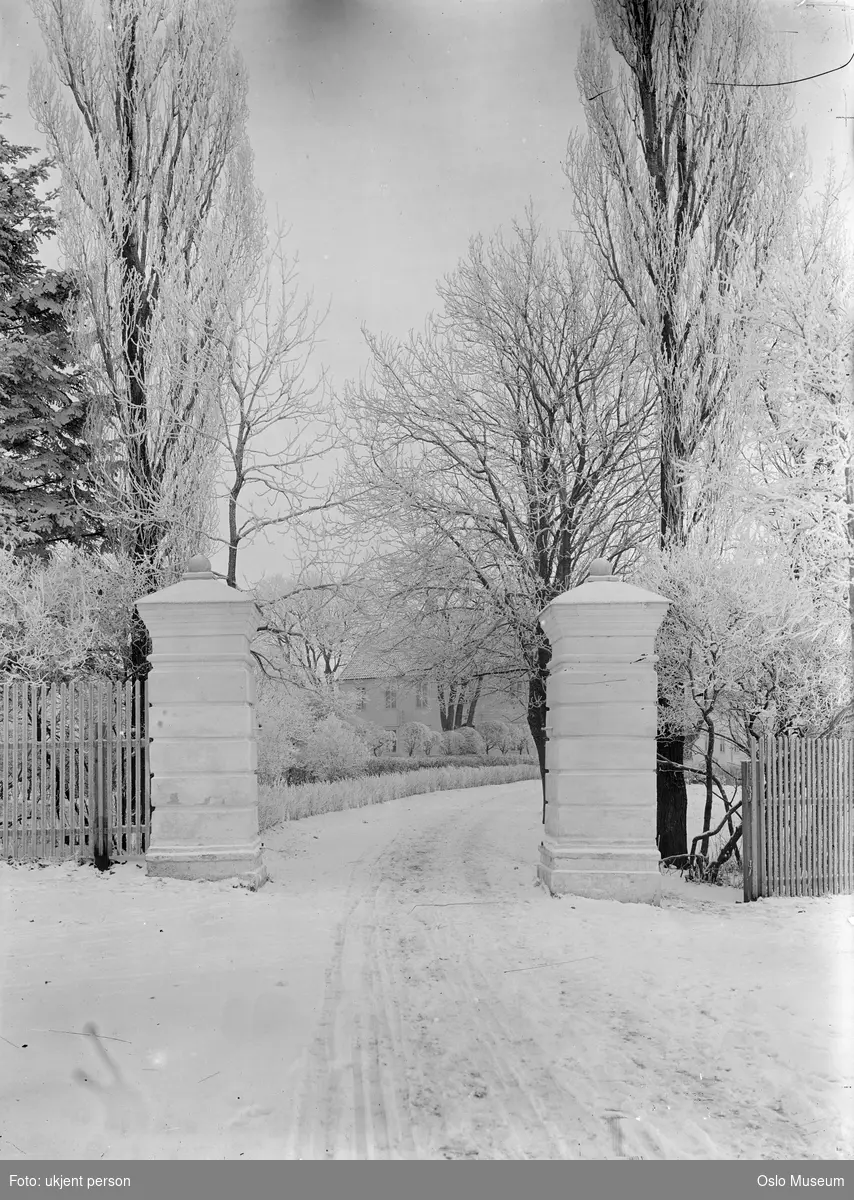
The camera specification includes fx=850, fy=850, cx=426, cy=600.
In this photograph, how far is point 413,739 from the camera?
28125 mm

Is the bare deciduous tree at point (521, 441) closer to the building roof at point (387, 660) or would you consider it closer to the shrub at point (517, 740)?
the building roof at point (387, 660)

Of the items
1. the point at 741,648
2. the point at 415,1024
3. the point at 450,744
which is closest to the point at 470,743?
the point at 450,744

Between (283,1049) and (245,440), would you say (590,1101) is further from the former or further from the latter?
(245,440)

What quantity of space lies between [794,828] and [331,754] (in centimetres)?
1343

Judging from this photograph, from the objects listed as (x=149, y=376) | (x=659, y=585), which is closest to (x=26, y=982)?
(x=659, y=585)

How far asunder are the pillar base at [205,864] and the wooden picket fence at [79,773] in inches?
36.4

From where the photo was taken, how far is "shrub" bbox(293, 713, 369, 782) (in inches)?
752

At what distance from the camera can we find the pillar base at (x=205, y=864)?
7.42 meters

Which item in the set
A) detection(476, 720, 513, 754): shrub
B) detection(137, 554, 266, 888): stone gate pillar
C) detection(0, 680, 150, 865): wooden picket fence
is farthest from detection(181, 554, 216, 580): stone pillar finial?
detection(476, 720, 513, 754): shrub

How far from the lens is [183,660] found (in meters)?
7.53

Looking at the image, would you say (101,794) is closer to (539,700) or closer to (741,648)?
(539,700)

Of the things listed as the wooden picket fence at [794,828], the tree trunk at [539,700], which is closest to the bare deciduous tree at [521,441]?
the tree trunk at [539,700]

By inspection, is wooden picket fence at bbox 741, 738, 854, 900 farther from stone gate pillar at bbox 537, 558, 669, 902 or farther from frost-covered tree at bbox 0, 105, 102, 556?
frost-covered tree at bbox 0, 105, 102, 556

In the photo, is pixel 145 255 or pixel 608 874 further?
pixel 145 255
